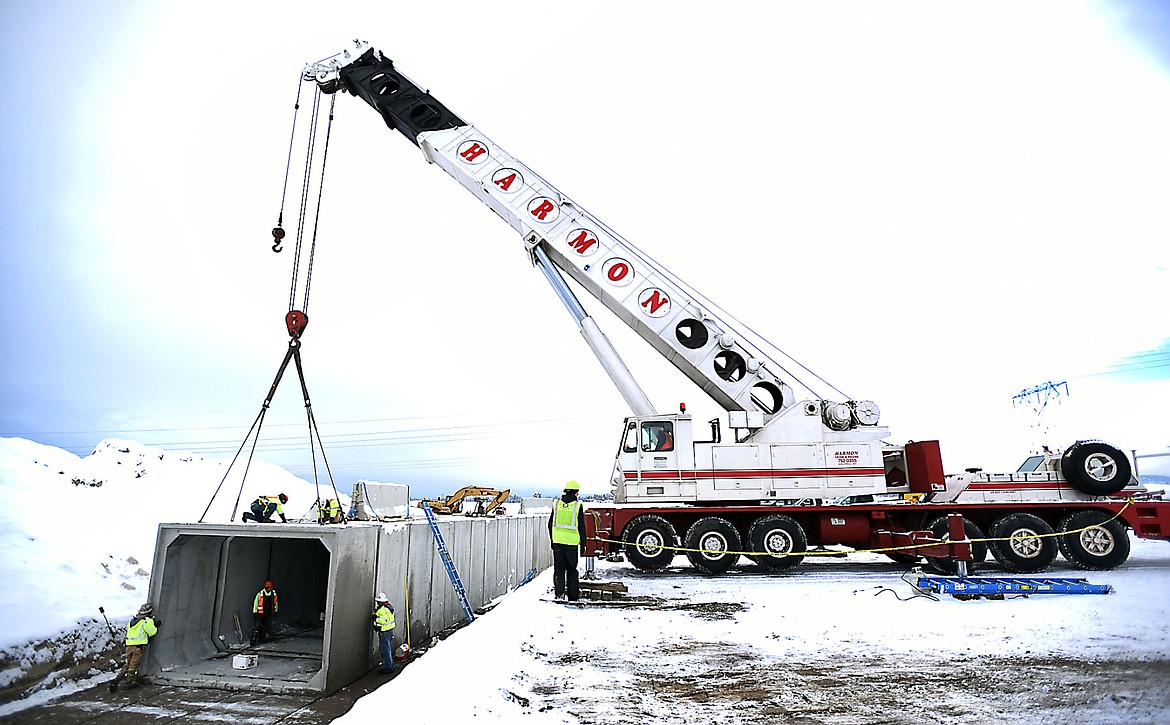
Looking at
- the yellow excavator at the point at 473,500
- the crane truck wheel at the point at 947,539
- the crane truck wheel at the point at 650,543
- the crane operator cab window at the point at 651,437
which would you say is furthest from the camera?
the yellow excavator at the point at 473,500

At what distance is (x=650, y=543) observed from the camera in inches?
458

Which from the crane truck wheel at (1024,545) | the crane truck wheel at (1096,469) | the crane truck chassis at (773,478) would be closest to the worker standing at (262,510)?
the crane truck chassis at (773,478)

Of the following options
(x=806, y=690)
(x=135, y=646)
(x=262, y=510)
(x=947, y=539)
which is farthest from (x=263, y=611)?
(x=947, y=539)

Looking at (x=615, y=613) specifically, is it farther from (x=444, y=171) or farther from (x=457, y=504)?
(x=457, y=504)

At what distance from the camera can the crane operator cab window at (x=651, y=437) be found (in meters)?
12.2

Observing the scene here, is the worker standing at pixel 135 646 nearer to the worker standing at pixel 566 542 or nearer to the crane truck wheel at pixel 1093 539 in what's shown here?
the worker standing at pixel 566 542

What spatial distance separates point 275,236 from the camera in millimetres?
10703

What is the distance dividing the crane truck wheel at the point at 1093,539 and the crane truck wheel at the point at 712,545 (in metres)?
5.93

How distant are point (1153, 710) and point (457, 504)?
21.8m

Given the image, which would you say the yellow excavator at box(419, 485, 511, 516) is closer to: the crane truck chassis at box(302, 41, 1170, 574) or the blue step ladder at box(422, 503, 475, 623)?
the blue step ladder at box(422, 503, 475, 623)

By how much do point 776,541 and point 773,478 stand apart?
119 centimetres

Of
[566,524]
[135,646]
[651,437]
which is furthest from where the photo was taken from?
[651,437]

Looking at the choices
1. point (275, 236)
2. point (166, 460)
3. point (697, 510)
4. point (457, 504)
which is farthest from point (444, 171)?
point (166, 460)

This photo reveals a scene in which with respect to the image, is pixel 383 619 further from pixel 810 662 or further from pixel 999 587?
pixel 999 587
